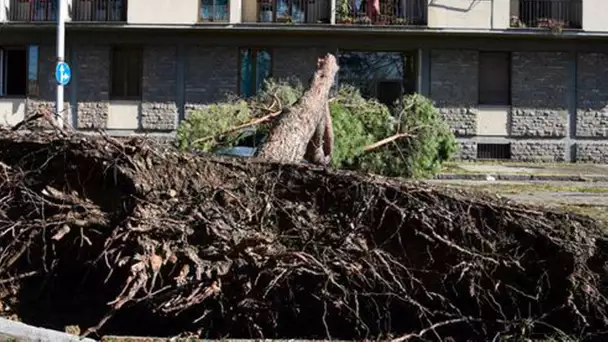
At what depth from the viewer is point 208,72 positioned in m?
26.1

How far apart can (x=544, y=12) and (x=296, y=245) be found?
2255 centimetres

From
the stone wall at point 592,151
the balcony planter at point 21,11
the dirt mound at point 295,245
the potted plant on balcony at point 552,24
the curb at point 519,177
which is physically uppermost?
the balcony planter at point 21,11

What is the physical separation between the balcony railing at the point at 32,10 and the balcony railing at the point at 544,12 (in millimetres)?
15625

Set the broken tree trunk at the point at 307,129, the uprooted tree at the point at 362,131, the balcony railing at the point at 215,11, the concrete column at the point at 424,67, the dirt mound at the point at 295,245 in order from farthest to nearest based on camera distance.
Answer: the concrete column at the point at 424,67 → the balcony railing at the point at 215,11 → the uprooted tree at the point at 362,131 → the broken tree trunk at the point at 307,129 → the dirt mound at the point at 295,245

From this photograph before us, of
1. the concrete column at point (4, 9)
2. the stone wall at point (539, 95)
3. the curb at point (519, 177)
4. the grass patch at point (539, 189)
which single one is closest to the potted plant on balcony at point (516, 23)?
the stone wall at point (539, 95)

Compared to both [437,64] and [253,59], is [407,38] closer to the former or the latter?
[437,64]

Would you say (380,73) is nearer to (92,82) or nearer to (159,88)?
(159,88)

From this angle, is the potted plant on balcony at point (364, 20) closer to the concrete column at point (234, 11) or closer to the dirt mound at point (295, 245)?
the concrete column at point (234, 11)

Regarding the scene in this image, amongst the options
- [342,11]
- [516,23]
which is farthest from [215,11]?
[516,23]

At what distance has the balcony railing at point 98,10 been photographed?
2589 cm

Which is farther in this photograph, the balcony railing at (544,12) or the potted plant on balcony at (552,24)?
the balcony railing at (544,12)

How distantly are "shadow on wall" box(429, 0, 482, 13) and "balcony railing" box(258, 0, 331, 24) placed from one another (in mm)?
3605

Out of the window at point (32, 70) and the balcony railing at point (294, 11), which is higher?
the balcony railing at point (294, 11)

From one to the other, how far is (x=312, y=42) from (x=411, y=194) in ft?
68.0
